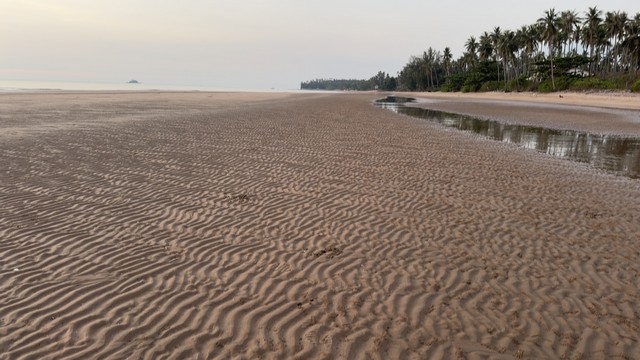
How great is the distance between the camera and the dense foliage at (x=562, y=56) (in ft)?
254

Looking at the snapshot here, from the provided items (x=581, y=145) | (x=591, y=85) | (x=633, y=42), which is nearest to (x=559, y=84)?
(x=591, y=85)

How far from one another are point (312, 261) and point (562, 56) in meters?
116

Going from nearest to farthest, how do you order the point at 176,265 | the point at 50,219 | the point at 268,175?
the point at 176,265
the point at 50,219
the point at 268,175

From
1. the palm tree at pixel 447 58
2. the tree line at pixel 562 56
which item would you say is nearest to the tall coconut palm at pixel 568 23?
the tree line at pixel 562 56

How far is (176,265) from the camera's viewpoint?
663cm

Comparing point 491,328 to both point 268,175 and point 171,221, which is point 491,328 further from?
point 268,175

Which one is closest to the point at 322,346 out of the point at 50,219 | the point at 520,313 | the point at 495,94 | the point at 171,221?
the point at 520,313

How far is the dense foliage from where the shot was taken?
7756 cm

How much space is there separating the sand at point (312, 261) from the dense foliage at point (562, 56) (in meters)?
69.9

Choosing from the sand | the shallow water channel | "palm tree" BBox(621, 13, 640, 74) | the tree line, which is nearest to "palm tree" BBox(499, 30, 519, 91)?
the tree line

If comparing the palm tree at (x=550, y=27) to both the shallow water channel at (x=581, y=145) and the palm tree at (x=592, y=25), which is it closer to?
the palm tree at (x=592, y=25)

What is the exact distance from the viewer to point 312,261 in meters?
6.91

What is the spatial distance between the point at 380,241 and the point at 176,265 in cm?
381

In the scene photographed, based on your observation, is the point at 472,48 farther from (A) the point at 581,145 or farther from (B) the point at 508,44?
(A) the point at 581,145
